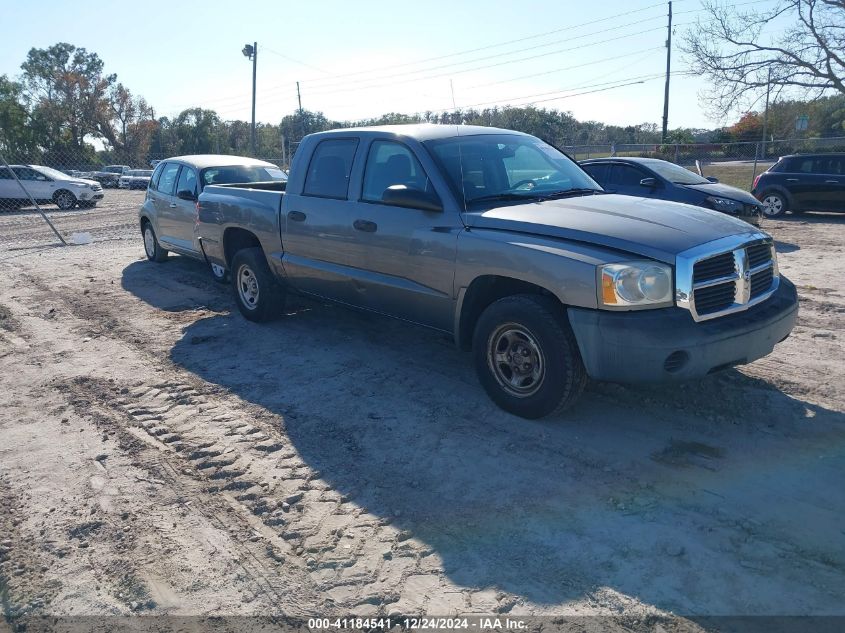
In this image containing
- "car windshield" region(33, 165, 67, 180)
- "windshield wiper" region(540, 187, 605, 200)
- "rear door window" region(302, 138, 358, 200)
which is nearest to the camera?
"windshield wiper" region(540, 187, 605, 200)

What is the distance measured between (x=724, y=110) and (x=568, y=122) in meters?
9.17

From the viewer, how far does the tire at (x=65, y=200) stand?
2411 cm

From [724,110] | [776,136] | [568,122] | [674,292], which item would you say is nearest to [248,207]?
[674,292]

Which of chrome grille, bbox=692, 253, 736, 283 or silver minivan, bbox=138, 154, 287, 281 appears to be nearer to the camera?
chrome grille, bbox=692, 253, 736, 283

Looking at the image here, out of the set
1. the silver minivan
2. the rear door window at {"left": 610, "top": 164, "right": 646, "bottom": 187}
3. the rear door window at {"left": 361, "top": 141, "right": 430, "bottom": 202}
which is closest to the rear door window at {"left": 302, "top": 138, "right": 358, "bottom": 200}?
the rear door window at {"left": 361, "top": 141, "right": 430, "bottom": 202}

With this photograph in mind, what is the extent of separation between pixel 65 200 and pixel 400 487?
2456 cm

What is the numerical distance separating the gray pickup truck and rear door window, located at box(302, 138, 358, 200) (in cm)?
1

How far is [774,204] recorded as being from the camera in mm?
15859

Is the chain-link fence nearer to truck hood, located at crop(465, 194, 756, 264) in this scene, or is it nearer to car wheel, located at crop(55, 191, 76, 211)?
car wheel, located at crop(55, 191, 76, 211)

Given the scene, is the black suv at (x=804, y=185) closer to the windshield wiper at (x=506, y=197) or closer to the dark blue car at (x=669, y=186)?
the dark blue car at (x=669, y=186)

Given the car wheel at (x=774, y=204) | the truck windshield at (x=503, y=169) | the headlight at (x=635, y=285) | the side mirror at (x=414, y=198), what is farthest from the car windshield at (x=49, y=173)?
the headlight at (x=635, y=285)

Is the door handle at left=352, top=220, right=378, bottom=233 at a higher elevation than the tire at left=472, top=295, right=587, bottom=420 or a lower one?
higher

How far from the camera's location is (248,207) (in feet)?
22.7

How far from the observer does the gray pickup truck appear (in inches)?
156
